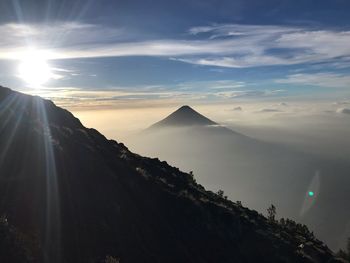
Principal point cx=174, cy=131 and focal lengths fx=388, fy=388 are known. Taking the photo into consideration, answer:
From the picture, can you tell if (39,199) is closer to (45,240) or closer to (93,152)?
(45,240)

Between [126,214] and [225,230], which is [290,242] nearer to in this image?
[225,230]

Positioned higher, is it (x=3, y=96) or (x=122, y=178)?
(x=3, y=96)

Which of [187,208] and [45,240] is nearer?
[45,240]

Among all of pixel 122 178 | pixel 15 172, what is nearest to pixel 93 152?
pixel 122 178

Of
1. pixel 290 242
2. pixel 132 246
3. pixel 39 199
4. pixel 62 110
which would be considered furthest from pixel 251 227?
pixel 62 110

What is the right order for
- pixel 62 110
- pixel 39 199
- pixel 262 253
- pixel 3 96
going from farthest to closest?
pixel 62 110 → pixel 3 96 → pixel 262 253 → pixel 39 199

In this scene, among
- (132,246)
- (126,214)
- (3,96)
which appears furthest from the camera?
(3,96)

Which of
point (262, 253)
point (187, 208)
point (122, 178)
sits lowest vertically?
point (262, 253)
